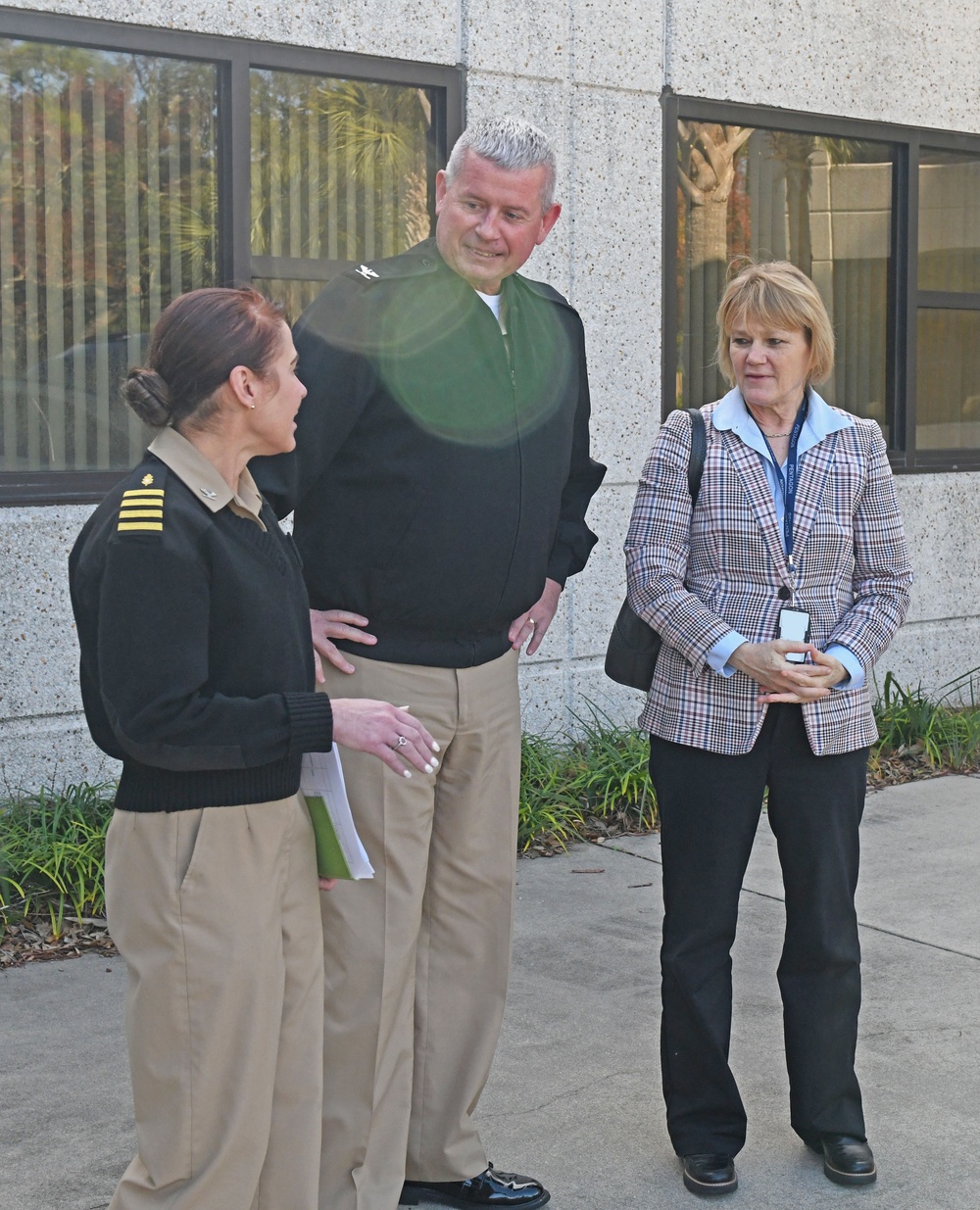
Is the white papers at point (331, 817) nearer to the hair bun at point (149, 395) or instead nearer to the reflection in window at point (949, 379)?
the hair bun at point (149, 395)

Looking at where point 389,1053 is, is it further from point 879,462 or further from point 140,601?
point 879,462

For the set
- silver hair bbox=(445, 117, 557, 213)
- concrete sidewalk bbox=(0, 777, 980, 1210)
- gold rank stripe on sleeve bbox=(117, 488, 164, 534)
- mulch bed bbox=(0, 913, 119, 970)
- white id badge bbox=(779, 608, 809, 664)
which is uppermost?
silver hair bbox=(445, 117, 557, 213)

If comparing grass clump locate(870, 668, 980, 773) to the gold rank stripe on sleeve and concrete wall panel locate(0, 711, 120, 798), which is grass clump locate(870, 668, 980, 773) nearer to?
concrete wall panel locate(0, 711, 120, 798)

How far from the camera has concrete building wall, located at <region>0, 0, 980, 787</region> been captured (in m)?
5.87

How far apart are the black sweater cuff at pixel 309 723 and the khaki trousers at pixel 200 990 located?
14 centimetres

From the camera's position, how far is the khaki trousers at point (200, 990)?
98.0 inches

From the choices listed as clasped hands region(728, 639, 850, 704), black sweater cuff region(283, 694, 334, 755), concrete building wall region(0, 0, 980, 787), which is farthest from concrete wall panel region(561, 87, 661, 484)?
black sweater cuff region(283, 694, 334, 755)

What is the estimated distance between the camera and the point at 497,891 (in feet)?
11.2

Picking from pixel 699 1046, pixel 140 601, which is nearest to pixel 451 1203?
pixel 699 1046

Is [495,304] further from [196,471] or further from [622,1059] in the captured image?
[622,1059]

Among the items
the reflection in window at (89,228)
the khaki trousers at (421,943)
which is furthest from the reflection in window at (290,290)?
the khaki trousers at (421,943)

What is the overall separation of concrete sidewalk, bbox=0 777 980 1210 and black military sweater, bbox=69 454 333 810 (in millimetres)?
1357

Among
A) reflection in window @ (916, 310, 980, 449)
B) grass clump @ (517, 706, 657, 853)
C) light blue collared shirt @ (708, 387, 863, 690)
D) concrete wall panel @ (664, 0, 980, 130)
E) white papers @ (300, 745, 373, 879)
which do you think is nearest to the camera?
white papers @ (300, 745, 373, 879)

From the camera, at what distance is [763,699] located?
3422 millimetres
